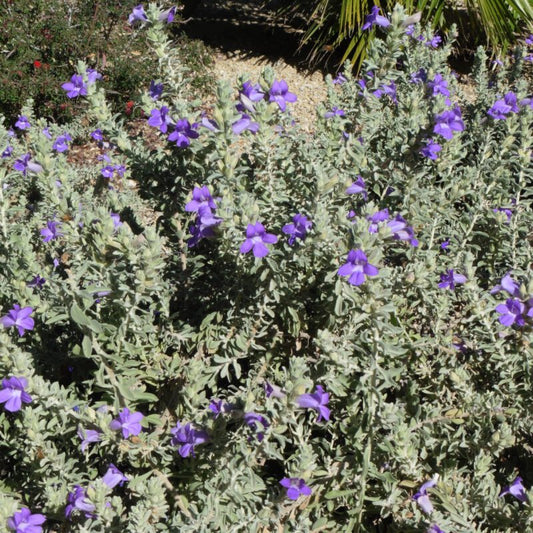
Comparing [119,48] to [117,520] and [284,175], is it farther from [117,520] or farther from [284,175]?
[117,520]

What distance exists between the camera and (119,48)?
6.12 m

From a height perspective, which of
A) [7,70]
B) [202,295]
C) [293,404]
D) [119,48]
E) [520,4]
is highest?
[520,4]

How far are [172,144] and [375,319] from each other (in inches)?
48.2

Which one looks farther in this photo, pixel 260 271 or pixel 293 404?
pixel 260 271

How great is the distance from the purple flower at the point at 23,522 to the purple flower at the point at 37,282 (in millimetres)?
938

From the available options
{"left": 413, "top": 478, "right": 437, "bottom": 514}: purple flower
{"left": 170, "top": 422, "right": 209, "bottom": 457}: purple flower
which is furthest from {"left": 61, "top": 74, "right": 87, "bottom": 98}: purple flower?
{"left": 413, "top": 478, "right": 437, "bottom": 514}: purple flower

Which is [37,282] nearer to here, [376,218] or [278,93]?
[278,93]

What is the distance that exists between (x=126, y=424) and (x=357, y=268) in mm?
855

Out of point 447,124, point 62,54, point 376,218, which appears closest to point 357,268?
point 376,218

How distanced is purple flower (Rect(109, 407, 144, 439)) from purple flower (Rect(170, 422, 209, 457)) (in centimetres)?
15

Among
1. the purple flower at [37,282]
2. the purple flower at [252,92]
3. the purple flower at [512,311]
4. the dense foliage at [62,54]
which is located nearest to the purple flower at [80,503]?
the purple flower at [37,282]

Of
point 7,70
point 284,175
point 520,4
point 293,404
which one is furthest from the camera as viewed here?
point 520,4

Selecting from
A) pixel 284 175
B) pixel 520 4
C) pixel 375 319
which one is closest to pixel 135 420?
pixel 375 319

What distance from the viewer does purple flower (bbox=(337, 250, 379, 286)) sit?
1720mm
